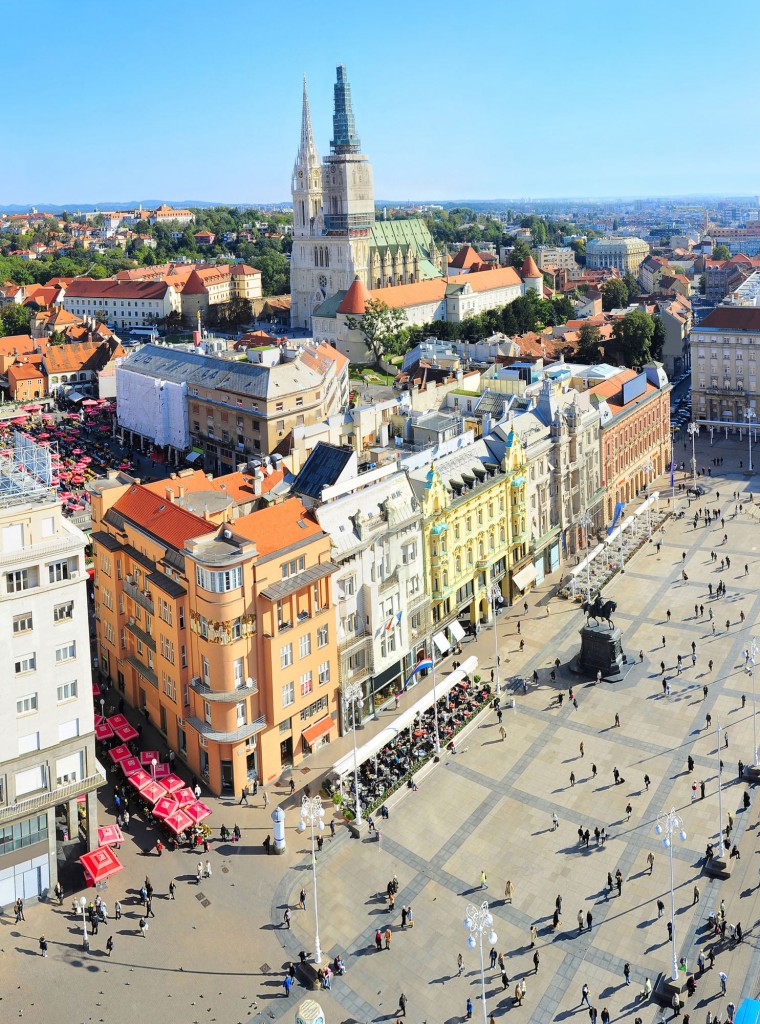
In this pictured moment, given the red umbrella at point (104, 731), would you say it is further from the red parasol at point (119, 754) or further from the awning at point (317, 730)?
the awning at point (317, 730)

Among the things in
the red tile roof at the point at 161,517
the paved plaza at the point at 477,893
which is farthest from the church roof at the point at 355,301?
the paved plaza at the point at 477,893

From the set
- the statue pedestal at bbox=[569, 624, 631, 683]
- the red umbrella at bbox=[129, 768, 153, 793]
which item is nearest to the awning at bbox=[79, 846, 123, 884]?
the red umbrella at bbox=[129, 768, 153, 793]

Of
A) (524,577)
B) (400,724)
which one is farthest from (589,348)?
(400,724)

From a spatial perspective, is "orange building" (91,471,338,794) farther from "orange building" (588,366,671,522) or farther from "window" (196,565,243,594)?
"orange building" (588,366,671,522)

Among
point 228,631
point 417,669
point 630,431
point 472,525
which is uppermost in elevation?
point 630,431

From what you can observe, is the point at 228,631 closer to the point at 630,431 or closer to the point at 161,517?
the point at 161,517

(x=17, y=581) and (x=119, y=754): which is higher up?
(x=17, y=581)
